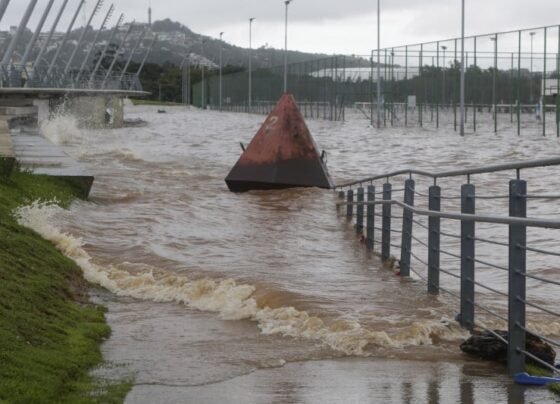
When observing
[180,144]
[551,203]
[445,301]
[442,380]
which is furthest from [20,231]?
[180,144]

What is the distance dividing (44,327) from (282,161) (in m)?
17.8

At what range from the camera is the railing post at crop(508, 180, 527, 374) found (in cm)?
728

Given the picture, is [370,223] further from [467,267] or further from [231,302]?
[467,267]

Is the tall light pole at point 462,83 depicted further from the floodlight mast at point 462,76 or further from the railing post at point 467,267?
the railing post at point 467,267

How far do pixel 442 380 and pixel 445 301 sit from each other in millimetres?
3619

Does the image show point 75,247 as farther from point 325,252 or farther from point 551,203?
point 551,203

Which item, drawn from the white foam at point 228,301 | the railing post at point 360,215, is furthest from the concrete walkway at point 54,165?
the railing post at point 360,215

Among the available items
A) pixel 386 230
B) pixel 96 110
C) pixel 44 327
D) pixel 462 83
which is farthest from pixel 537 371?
pixel 96 110

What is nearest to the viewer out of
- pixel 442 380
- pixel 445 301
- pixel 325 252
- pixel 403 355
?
pixel 442 380

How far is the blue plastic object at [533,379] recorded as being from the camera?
6884mm

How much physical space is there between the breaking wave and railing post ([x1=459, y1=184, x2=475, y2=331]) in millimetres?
114

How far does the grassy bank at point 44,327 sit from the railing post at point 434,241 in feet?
10.0

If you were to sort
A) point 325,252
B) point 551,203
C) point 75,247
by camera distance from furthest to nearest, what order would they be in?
1. point 551,203
2. point 325,252
3. point 75,247

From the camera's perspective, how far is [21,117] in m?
48.5
